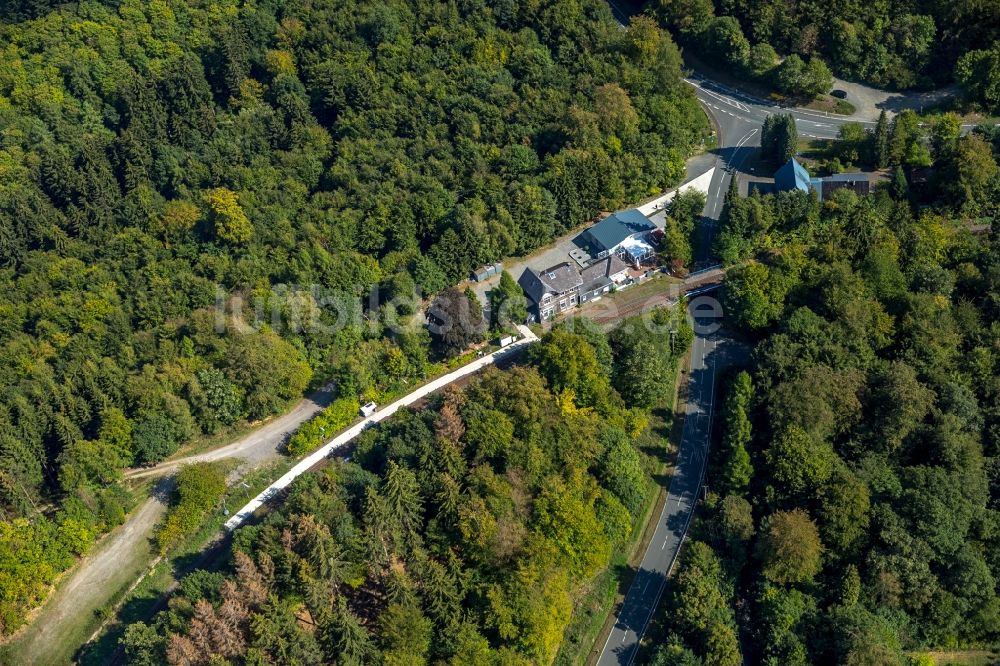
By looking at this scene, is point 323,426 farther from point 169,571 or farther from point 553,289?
point 553,289

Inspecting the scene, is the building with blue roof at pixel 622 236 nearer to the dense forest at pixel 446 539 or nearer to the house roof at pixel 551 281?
the house roof at pixel 551 281

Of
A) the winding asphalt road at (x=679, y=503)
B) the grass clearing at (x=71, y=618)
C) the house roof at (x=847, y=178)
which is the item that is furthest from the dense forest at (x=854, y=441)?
the grass clearing at (x=71, y=618)

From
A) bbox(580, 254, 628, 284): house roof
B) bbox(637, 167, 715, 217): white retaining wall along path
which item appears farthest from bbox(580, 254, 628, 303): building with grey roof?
bbox(637, 167, 715, 217): white retaining wall along path

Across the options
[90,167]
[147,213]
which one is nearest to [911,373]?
[147,213]

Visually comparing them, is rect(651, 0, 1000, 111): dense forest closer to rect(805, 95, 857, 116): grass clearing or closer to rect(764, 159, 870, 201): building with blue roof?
rect(805, 95, 857, 116): grass clearing

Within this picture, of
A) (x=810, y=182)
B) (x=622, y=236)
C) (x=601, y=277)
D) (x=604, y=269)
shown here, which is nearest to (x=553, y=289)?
(x=601, y=277)
